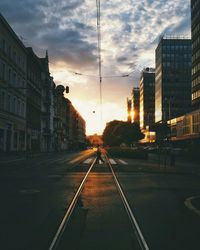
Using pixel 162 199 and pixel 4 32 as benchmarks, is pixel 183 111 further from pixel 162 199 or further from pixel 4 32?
pixel 162 199

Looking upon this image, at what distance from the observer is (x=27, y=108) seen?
62219mm

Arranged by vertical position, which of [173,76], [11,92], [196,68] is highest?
[173,76]

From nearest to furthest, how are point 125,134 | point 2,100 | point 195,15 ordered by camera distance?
1. point 2,100
2. point 195,15
3. point 125,134

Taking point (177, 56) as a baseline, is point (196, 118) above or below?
below

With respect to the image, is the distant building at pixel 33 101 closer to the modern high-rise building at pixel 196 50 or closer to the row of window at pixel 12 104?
the row of window at pixel 12 104

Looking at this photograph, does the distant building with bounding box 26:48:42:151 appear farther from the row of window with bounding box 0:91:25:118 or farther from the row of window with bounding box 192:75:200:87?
the row of window with bounding box 192:75:200:87

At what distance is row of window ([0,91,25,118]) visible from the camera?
46.5 m

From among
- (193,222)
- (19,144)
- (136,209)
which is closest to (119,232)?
(193,222)

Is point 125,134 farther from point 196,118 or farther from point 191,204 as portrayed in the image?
point 191,204

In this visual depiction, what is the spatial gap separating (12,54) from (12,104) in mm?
6434

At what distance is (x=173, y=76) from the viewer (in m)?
132

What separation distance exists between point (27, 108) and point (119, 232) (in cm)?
5647

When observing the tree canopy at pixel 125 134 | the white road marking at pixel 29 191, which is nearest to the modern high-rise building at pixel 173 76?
the tree canopy at pixel 125 134

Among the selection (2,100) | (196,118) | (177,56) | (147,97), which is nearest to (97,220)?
(2,100)
